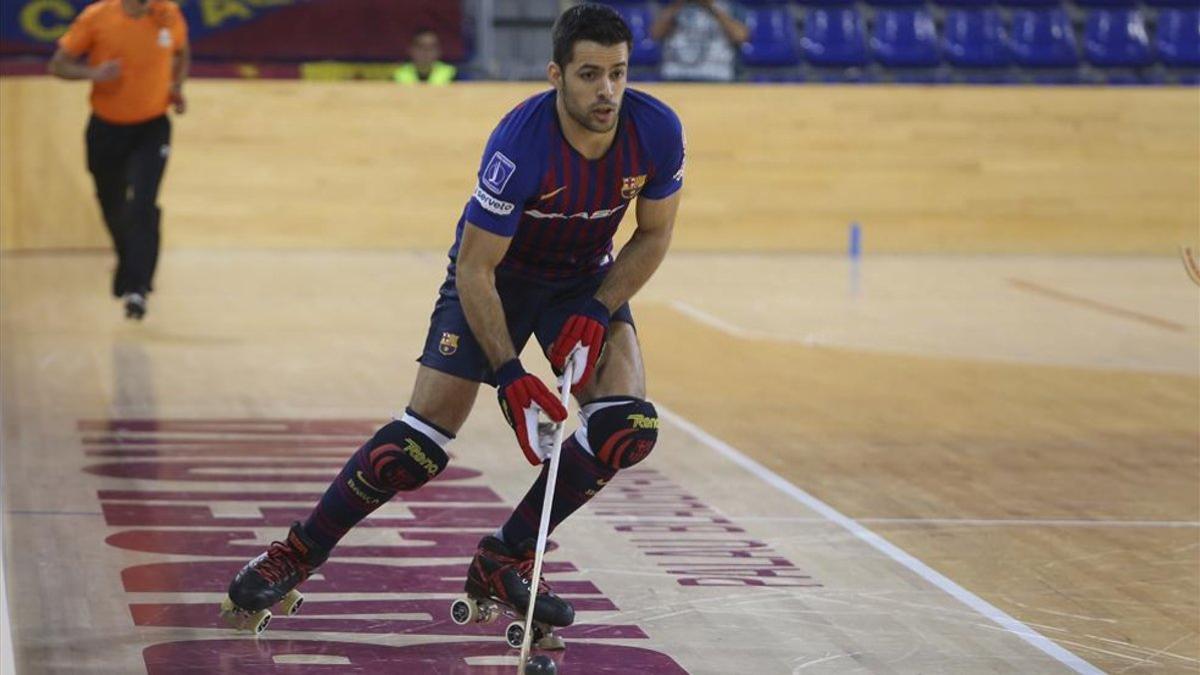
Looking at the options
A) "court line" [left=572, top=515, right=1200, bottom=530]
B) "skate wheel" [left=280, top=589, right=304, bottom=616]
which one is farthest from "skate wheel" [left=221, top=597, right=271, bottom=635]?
"court line" [left=572, top=515, right=1200, bottom=530]

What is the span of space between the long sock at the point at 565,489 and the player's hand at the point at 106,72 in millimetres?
7879

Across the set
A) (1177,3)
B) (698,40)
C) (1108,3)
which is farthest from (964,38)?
(698,40)

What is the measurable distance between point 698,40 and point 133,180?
806 cm

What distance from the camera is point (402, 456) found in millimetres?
5395

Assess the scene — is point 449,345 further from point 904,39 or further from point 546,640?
point 904,39

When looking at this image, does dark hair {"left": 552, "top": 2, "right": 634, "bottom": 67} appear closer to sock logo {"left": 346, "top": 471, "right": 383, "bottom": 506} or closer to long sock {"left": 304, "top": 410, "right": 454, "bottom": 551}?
long sock {"left": 304, "top": 410, "right": 454, "bottom": 551}

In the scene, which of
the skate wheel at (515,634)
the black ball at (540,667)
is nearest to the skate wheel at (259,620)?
the skate wheel at (515,634)

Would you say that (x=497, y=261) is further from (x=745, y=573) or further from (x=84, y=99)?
(x=84, y=99)

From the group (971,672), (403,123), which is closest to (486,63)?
(403,123)

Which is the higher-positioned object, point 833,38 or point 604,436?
point 833,38

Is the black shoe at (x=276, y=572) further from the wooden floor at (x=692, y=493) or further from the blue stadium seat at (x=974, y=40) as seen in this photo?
the blue stadium seat at (x=974, y=40)

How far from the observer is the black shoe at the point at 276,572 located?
17.8 feet

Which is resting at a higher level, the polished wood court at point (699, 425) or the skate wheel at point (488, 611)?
the skate wheel at point (488, 611)

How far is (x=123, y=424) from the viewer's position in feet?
30.1
